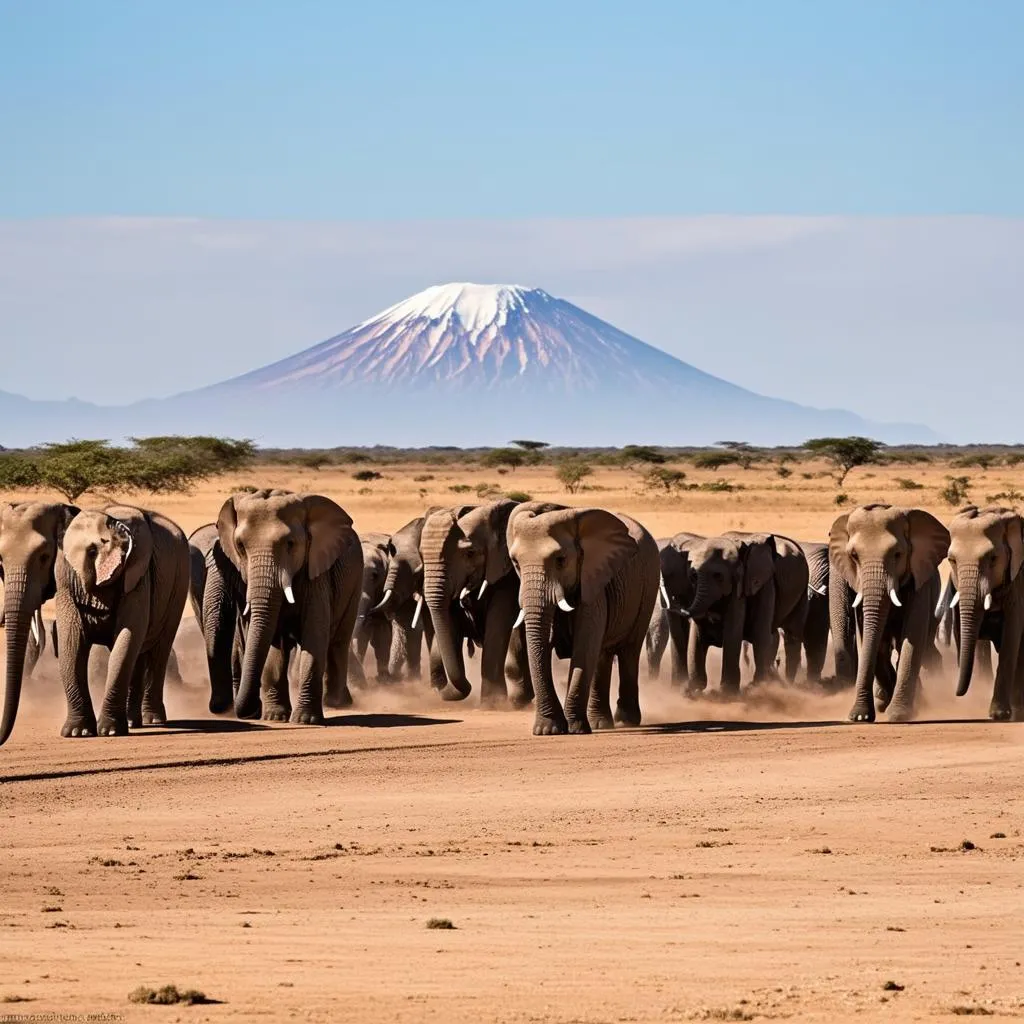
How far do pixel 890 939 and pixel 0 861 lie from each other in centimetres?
591

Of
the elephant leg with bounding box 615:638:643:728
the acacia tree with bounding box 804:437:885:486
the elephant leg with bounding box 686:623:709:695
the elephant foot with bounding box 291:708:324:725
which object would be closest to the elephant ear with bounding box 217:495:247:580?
the elephant foot with bounding box 291:708:324:725

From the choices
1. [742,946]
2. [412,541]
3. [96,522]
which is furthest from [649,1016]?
[412,541]

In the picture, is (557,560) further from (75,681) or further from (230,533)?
(75,681)

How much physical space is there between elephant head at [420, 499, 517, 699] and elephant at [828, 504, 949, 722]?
3929 millimetres

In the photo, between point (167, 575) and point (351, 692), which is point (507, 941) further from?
point (351, 692)

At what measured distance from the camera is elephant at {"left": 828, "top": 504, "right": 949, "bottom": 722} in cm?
2388

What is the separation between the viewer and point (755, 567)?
28203 millimetres

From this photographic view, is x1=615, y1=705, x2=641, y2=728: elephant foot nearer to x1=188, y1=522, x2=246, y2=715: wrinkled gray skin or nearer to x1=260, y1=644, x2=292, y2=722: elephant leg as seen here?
x1=260, y1=644, x2=292, y2=722: elephant leg

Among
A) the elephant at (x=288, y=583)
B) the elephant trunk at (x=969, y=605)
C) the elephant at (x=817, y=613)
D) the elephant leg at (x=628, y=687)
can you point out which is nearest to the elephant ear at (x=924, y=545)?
the elephant trunk at (x=969, y=605)

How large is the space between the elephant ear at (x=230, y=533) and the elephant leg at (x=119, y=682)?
8.00 ft

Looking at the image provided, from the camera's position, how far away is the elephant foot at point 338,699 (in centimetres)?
2519

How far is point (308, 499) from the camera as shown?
78.4 ft

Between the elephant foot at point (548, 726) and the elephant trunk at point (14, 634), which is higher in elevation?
the elephant trunk at point (14, 634)

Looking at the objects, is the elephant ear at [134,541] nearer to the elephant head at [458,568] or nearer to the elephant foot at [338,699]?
the elephant foot at [338,699]
